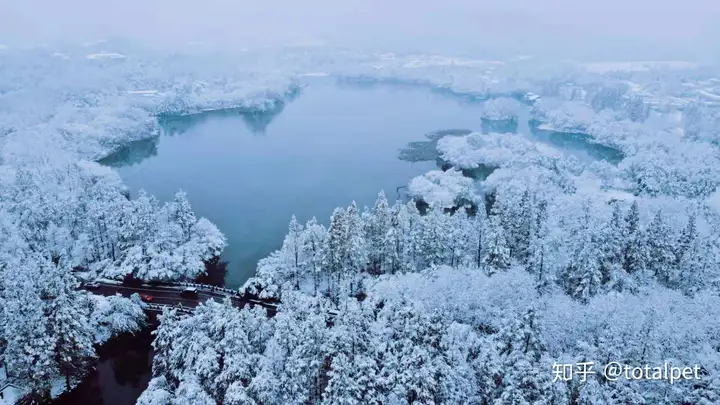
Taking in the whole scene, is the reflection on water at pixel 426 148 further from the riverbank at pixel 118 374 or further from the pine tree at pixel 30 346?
the pine tree at pixel 30 346

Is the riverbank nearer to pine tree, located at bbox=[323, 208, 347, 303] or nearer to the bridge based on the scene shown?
the bridge

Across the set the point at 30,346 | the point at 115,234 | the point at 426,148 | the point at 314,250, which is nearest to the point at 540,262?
the point at 314,250

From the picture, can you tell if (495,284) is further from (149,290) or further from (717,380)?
(149,290)

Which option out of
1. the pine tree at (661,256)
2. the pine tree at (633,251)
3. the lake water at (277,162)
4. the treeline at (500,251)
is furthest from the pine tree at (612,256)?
the lake water at (277,162)

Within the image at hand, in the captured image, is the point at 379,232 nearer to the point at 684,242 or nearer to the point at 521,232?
the point at 521,232

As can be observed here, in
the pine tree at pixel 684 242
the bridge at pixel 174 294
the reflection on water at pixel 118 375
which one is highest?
the pine tree at pixel 684 242

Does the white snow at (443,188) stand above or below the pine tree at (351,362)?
below
